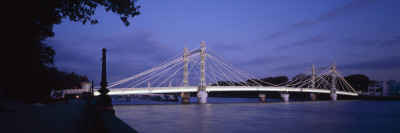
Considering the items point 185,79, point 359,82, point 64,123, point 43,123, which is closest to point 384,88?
point 359,82

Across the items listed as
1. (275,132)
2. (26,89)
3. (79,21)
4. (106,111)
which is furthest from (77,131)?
(26,89)

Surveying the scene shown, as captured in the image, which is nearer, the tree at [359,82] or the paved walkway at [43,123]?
the paved walkway at [43,123]

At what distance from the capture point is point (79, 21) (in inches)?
285

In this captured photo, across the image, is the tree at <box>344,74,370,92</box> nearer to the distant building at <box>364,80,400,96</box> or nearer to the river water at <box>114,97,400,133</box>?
the distant building at <box>364,80,400,96</box>

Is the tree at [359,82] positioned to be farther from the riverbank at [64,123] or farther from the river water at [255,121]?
the riverbank at [64,123]

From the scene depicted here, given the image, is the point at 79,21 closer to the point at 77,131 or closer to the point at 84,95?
the point at 77,131

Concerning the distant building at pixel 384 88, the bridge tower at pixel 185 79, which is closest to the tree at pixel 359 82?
the distant building at pixel 384 88

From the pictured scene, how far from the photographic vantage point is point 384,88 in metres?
115

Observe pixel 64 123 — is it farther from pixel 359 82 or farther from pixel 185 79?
pixel 359 82

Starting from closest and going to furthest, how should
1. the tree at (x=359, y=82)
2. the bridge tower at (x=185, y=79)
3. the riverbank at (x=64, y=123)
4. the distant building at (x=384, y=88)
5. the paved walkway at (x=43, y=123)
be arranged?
the riverbank at (x=64, y=123)
the paved walkway at (x=43, y=123)
the bridge tower at (x=185, y=79)
the distant building at (x=384, y=88)
the tree at (x=359, y=82)

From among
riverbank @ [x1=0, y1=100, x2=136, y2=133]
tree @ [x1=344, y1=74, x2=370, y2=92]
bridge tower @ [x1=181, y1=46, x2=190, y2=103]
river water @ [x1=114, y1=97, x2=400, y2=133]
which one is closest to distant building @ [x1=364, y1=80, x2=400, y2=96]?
tree @ [x1=344, y1=74, x2=370, y2=92]

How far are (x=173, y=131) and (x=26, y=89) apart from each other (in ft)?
113

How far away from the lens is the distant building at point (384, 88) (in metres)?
114

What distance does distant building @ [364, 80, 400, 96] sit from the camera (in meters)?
114
